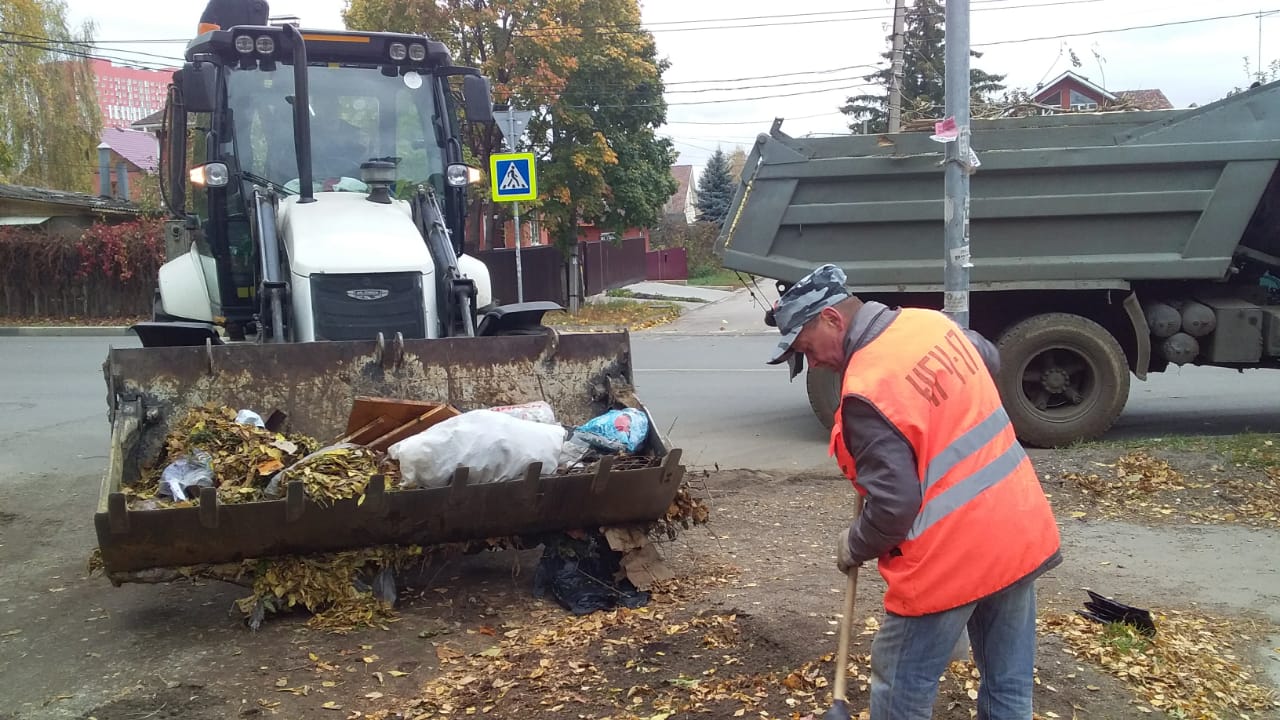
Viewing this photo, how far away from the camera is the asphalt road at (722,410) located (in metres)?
8.41

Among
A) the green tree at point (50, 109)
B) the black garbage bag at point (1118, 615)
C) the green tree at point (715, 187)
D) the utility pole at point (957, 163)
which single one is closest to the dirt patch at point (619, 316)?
the utility pole at point (957, 163)

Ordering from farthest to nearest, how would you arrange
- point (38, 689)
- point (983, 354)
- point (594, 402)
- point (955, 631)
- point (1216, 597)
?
point (594, 402), point (1216, 597), point (38, 689), point (983, 354), point (955, 631)

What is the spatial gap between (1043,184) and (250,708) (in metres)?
6.45

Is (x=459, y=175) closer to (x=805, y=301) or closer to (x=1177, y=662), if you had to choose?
(x=805, y=301)

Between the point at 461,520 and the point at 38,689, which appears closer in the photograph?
the point at 38,689

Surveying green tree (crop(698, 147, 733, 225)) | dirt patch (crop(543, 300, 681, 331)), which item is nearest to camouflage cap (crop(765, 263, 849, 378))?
dirt patch (crop(543, 300, 681, 331))

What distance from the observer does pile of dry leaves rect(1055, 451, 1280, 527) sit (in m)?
6.31

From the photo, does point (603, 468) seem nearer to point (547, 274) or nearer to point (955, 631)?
point (955, 631)

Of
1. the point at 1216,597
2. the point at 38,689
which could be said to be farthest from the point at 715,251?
the point at 38,689

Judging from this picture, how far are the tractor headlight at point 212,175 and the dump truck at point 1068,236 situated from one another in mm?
3815

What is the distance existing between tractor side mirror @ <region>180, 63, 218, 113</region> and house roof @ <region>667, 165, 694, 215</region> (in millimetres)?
58990

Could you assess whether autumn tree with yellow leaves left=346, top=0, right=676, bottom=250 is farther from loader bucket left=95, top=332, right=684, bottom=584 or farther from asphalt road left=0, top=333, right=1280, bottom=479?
loader bucket left=95, top=332, right=684, bottom=584

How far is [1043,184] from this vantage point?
7.91m

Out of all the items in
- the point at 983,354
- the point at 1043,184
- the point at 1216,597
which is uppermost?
the point at 1043,184
